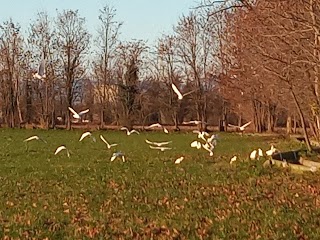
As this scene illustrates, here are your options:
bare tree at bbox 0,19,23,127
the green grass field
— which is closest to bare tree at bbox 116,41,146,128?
bare tree at bbox 0,19,23,127

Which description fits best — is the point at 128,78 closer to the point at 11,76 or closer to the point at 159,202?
the point at 11,76

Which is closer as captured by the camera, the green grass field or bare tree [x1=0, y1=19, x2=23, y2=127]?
the green grass field

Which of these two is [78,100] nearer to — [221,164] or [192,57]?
[192,57]

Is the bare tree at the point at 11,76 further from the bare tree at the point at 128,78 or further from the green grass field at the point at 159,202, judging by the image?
the green grass field at the point at 159,202

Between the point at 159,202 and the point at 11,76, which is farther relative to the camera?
the point at 11,76

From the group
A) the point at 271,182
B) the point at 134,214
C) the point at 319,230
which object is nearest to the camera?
the point at 319,230

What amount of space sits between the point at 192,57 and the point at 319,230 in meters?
48.9

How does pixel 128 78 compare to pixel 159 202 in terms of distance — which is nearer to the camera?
pixel 159 202

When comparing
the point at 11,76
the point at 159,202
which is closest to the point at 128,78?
the point at 11,76

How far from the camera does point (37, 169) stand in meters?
16.3

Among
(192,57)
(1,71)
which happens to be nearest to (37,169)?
(192,57)

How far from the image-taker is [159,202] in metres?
10.3

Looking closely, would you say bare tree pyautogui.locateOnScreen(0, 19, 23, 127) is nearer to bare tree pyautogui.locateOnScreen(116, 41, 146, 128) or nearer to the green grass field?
bare tree pyautogui.locateOnScreen(116, 41, 146, 128)

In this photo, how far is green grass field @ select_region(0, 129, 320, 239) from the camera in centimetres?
808
